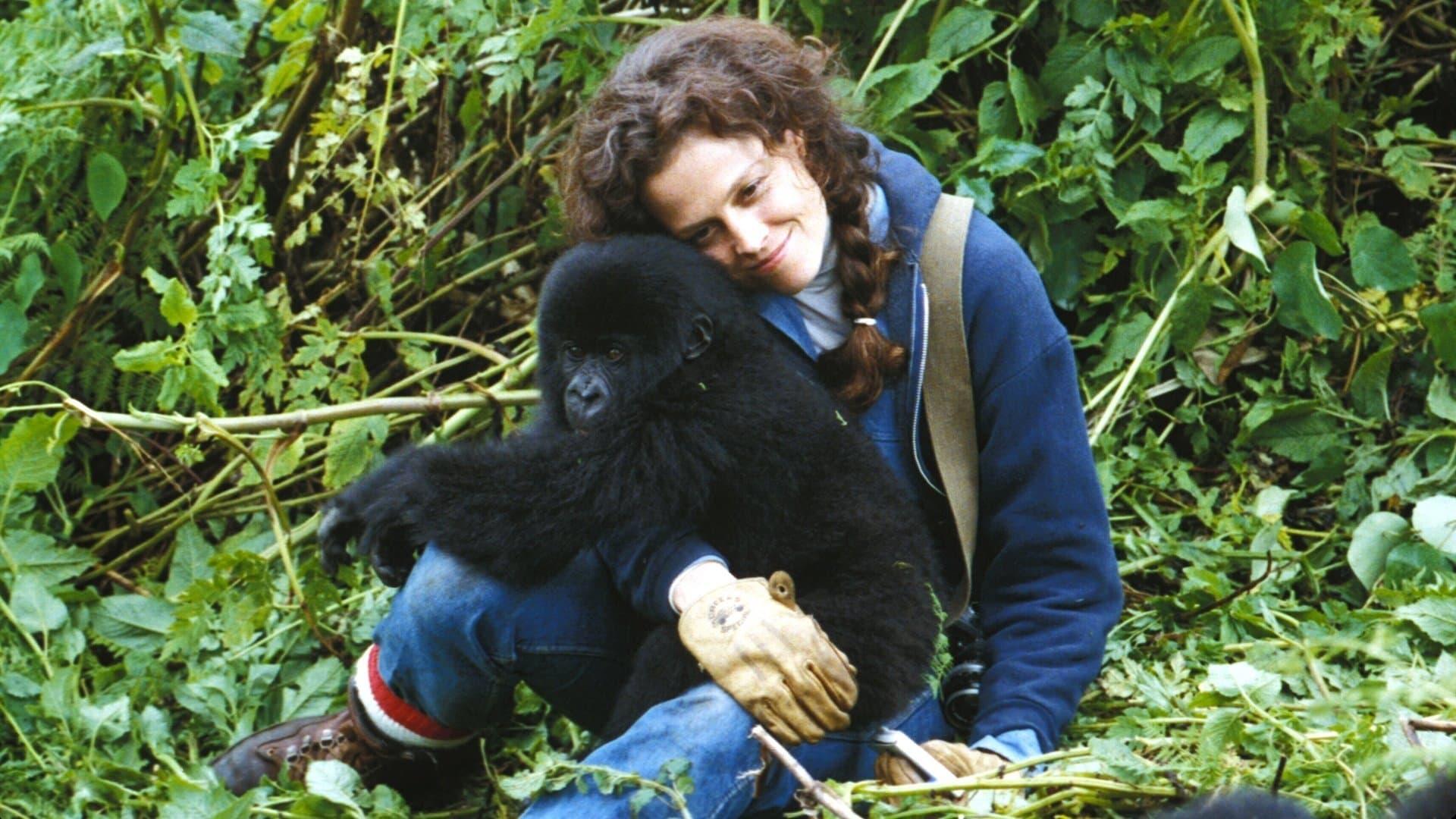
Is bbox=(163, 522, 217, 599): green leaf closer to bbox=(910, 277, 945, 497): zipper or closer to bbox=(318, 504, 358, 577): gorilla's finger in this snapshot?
bbox=(318, 504, 358, 577): gorilla's finger

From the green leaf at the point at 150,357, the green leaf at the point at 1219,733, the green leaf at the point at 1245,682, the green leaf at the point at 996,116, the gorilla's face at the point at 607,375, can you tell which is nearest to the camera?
the green leaf at the point at 1219,733

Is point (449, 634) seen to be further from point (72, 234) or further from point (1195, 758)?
point (72, 234)

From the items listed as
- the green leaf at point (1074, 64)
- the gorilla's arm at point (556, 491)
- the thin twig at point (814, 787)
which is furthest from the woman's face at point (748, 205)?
the green leaf at point (1074, 64)

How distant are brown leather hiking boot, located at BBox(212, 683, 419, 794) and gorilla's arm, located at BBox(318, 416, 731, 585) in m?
0.41

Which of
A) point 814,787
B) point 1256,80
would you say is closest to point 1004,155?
point 1256,80

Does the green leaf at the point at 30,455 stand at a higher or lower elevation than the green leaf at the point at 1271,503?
higher

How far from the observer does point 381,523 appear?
2.55 m

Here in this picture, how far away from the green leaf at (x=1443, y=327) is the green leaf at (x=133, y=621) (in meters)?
2.60

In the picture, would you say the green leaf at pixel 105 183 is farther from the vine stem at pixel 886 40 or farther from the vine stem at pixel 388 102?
the vine stem at pixel 886 40

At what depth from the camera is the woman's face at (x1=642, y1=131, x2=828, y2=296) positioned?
2471 millimetres

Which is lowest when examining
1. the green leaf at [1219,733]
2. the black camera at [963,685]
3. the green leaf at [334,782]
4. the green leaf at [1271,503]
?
the green leaf at [1271,503]

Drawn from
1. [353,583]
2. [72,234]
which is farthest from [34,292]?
[353,583]

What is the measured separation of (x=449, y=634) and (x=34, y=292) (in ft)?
5.20

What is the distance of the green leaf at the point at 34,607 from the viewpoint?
10.2ft
